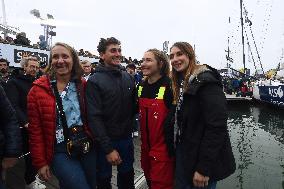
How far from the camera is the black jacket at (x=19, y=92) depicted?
4.57m

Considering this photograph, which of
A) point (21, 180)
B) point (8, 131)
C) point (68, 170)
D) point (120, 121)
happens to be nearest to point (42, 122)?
point (8, 131)

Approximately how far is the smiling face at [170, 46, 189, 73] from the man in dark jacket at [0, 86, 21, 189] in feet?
5.52

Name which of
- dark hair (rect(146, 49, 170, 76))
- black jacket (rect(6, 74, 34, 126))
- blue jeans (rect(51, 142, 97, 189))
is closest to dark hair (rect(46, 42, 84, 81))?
blue jeans (rect(51, 142, 97, 189))

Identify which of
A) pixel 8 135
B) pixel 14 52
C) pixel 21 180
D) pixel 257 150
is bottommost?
pixel 257 150

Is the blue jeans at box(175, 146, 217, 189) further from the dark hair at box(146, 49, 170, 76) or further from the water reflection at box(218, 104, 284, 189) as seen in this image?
the water reflection at box(218, 104, 284, 189)

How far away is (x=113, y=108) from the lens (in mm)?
3705

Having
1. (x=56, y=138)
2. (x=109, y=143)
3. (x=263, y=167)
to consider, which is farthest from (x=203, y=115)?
(x=263, y=167)

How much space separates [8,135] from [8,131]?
4cm

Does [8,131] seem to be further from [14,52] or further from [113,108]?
[14,52]

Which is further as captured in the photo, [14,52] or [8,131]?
[14,52]

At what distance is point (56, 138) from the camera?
122 inches

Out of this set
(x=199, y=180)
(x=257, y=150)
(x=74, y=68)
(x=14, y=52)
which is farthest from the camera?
(x=257, y=150)

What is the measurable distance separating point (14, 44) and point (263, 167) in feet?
28.4

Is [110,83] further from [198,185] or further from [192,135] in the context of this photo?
[198,185]
